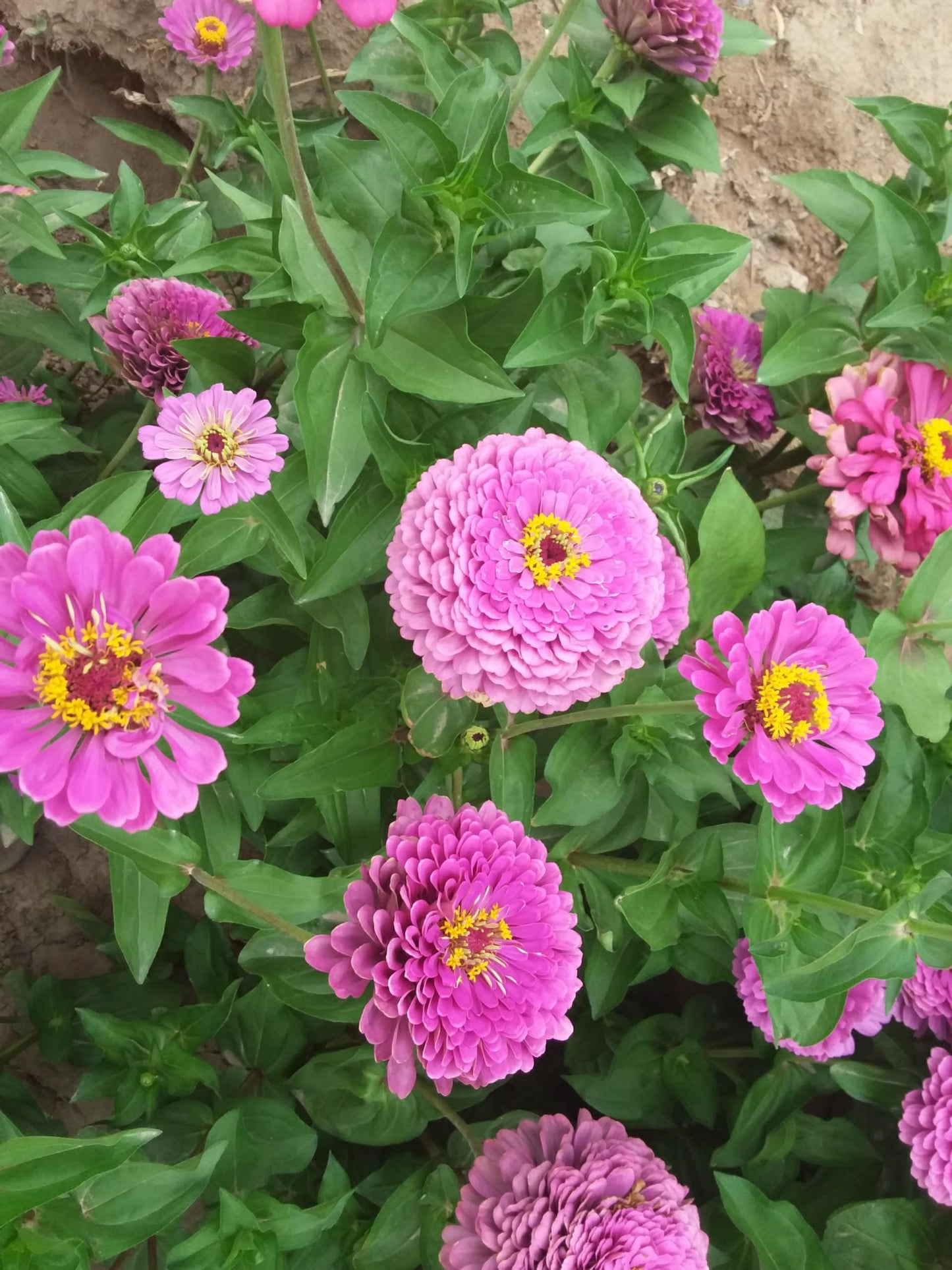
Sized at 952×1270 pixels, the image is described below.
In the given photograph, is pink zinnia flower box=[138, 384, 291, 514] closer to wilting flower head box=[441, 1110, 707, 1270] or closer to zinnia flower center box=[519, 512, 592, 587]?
zinnia flower center box=[519, 512, 592, 587]

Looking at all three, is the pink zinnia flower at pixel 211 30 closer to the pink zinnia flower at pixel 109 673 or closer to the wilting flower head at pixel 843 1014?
the pink zinnia flower at pixel 109 673

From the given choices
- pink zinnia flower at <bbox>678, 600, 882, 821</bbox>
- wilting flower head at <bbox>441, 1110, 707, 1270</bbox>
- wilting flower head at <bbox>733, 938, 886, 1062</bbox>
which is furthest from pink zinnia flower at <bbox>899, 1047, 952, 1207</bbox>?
pink zinnia flower at <bbox>678, 600, 882, 821</bbox>

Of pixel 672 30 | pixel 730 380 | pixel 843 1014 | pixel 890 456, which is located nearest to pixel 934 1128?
pixel 843 1014

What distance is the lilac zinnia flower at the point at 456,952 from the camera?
100cm

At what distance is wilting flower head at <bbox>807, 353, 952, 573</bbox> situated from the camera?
1.42m

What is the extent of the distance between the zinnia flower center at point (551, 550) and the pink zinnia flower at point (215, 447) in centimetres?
33

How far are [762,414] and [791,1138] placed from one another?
127cm

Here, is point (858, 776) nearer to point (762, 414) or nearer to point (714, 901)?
point (714, 901)

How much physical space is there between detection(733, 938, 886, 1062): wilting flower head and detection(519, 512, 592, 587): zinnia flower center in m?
0.71

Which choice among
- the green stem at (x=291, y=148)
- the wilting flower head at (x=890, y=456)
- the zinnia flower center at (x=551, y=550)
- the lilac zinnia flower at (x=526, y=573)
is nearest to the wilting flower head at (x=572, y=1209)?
the lilac zinnia flower at (x=526, y=573)

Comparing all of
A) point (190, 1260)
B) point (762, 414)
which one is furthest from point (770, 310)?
point (190, 1260)

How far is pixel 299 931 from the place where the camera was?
3.42 feet

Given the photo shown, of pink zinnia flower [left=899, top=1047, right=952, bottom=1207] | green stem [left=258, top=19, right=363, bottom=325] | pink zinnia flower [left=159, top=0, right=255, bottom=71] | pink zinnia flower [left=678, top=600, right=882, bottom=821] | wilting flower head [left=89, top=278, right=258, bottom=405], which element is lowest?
pink zinnia flower [left=899, top=1047, right=952, bottom=1207]

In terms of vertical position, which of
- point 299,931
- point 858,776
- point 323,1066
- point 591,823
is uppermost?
point 858,776
